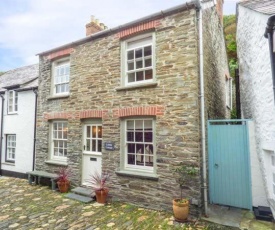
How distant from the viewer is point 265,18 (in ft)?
16.2

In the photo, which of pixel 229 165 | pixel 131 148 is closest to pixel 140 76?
pixel 131 148

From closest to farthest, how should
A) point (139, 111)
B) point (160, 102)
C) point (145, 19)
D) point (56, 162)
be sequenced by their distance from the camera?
point (160, 102), point (139, 111), point (145, 19), point (56, 162)

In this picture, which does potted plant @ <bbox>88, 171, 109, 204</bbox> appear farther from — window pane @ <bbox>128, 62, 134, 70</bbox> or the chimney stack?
the chimney stack

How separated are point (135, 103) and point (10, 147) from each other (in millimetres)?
10100

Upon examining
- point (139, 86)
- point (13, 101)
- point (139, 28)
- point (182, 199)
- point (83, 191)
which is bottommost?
point (83, 191)

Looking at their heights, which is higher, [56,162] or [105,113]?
[105,113]

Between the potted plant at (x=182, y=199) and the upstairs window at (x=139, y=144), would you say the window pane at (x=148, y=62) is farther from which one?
the potted plant at (x=182, y=199)

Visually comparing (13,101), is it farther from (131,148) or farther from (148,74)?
(148,74)

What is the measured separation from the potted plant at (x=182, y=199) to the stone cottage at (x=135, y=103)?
9.1 inches

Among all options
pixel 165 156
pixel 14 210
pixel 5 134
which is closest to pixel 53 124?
pixel 14 210

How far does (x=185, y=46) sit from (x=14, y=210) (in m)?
7.80

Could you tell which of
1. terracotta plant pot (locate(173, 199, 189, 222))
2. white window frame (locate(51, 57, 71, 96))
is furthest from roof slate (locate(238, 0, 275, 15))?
white window frame (locate(51, 57, 71, 96))

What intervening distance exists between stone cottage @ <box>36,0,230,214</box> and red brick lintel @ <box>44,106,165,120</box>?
0.11 feet

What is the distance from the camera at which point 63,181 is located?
347 inches
